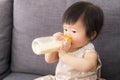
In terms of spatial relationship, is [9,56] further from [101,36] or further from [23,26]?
[101,36]

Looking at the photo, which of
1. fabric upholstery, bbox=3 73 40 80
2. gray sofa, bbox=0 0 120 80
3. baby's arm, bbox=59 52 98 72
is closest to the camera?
baby's arm, bbox=59 52 98 72

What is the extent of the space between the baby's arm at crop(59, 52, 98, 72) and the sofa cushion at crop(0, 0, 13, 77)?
1.65ft

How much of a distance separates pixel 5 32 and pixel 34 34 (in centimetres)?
20

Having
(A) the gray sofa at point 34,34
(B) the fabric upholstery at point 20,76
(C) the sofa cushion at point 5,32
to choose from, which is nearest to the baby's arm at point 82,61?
(A) the gray sofa at point 34,34

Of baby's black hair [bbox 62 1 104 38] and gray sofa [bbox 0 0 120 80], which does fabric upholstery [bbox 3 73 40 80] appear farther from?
baby's black hair [bbox 62 1 104 38]

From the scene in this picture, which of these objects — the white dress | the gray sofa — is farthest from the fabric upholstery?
the white dress

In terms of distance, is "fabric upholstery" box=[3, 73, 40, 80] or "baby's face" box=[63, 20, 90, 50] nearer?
"baby's face" box=[63, 20, 90, 50]

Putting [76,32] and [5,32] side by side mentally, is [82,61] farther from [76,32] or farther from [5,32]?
[5,32]

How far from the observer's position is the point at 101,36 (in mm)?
1281

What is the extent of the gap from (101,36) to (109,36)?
0.04m

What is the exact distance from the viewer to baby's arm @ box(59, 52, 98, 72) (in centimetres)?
105

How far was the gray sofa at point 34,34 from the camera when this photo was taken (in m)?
1.27

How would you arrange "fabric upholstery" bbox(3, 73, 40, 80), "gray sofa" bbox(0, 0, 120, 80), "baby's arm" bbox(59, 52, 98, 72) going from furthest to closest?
"fabric upholstery" bbox(3, 73, 40, 80), "gray sofa" bbox(0, 0, 120, 80), "baby's arm" bbox(59, 52, 98, 72)

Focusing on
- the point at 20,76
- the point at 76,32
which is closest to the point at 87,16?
the point at 76,32
